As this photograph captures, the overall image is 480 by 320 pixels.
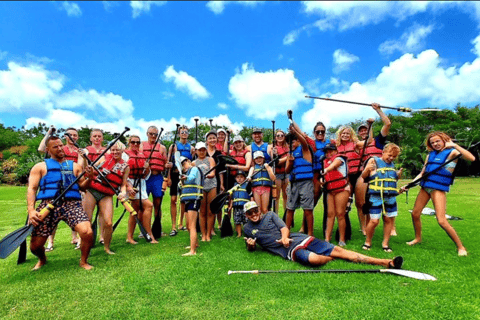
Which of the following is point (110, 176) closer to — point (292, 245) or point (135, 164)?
point (135, 164)

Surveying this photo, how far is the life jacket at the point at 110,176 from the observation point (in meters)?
5.82

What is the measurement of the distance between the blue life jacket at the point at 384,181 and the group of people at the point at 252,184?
0.7 inches

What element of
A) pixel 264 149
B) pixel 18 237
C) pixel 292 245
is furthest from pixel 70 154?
pixel 292 245

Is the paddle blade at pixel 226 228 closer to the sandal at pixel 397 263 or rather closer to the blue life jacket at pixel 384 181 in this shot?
the blue life jacket at pixel 384 181

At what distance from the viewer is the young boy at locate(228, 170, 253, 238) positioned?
22.8 feet

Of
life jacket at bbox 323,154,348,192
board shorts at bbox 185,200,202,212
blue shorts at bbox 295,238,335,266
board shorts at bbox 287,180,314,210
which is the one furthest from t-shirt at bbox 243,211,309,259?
life jacket at bbox 323,154,348,192

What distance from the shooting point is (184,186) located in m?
6.18

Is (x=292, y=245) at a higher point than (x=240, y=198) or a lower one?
lower

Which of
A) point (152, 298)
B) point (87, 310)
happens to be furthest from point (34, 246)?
point (152, 298)

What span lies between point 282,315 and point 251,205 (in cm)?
244

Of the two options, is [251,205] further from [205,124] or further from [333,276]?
[205,124]

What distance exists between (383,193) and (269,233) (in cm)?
245

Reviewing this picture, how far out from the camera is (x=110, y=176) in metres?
5.93

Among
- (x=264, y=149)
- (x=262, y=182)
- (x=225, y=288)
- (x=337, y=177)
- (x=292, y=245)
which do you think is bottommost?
(x=225, y=288)
